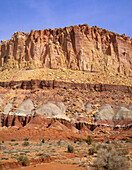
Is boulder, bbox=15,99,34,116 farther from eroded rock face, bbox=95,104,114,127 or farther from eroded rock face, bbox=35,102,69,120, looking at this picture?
eroded rock face, bbox=95,104,114,127

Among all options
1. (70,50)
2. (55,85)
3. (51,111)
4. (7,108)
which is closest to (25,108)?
(7,108)

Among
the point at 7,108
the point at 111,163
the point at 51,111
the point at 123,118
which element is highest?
the point at 7,108

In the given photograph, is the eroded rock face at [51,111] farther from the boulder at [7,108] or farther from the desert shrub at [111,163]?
the desert shrub at [111,163]

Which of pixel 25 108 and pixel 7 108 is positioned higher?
pixel 7 108

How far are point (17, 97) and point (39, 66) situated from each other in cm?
1619

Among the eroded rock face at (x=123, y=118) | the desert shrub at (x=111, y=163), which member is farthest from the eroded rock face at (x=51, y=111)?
the desert shrub at (x=111, y=163)

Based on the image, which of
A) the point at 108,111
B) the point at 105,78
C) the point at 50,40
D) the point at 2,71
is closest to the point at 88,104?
the point at 108,111

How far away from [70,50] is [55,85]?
18.6m

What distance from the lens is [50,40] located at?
6938 cm

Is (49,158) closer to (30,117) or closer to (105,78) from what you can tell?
(30,117)

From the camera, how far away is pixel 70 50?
222 feet

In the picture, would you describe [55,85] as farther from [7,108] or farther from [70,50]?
[70,50]

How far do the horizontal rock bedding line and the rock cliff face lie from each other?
10.4 m

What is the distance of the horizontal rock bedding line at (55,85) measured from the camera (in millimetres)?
53688
